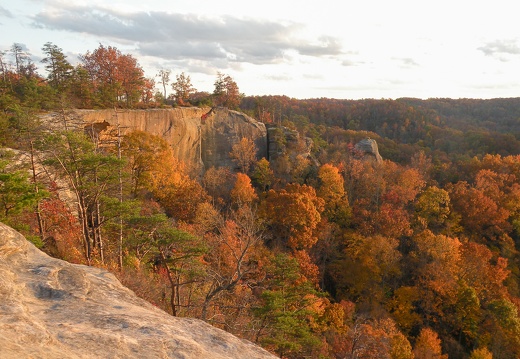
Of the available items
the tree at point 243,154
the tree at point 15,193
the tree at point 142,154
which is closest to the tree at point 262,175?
the tree at point 243,154

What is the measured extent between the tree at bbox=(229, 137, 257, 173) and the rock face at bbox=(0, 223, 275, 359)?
3066 centimetres

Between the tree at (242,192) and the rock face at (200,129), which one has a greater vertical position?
the rock face at (200,129)

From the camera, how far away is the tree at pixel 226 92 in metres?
41.6

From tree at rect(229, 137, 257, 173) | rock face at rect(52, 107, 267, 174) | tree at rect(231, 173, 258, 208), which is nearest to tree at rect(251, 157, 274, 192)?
tree at rect(229, 137, 257, 173)

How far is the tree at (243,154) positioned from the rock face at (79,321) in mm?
30658

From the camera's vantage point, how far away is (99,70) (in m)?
30.5

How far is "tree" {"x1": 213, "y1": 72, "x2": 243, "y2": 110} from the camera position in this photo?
41.6 metres

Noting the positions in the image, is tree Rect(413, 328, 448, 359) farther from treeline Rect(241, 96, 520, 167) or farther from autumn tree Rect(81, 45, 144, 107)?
treeline Rect(241, 96, 520, 167)

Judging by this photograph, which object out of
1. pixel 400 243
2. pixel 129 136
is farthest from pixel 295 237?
pixel 129 136

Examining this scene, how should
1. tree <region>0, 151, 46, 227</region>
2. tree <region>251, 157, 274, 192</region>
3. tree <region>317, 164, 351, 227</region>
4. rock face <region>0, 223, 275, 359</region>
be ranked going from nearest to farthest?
rock face <region>0, 223, 275, 359</region>
tree <region>0, 151, 46, 227</region>
tree <region>317, 164, 351, 227</region>
tree <region>251, 157, 274, 192</region>

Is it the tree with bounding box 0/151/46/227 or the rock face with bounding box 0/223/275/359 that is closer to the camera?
the rock face with bounding box 0/223/275/359

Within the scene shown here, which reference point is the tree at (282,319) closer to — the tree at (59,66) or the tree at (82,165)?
the tree at (82,165)

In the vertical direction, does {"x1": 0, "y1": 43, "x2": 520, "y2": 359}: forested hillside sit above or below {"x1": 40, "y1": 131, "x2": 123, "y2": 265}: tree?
below

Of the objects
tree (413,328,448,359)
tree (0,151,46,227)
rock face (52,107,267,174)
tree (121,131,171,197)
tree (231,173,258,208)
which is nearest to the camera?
tree (0,151,46,227)
